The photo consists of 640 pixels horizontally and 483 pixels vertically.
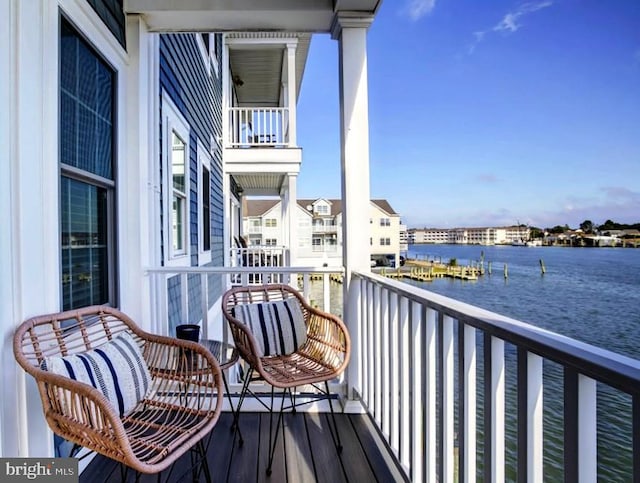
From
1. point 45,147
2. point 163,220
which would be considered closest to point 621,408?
point 45,147

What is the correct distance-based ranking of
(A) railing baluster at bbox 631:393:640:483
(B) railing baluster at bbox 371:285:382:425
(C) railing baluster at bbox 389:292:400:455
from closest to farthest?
(A) railing baluster at bbox 631:393:640:483
(C) railing baluster at bbox 389:292:400:455
(B) railing baluster at bbox 371:285:382:425

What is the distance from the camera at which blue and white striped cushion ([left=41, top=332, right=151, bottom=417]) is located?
1.51 m

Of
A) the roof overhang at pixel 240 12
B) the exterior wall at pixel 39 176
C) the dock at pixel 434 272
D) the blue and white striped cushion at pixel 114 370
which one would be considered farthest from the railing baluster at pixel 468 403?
the dock at pixel 434 272

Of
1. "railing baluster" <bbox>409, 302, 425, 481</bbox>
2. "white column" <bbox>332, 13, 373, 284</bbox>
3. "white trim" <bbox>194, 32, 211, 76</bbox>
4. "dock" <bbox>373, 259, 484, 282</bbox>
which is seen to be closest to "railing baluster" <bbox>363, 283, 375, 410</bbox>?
"white column" <bbox>332, 13, 373, 284</bbox>

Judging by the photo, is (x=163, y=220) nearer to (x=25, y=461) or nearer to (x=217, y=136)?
(x=25, y=461)

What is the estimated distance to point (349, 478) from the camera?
197 centimetres

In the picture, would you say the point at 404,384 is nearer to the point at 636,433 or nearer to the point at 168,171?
the point at 636,433

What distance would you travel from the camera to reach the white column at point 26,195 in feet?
4.74

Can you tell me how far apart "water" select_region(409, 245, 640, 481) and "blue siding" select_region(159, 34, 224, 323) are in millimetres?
2985

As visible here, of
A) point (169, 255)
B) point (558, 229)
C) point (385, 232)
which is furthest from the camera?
point (385, 232)

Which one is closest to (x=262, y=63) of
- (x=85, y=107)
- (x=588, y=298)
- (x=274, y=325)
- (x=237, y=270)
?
(x=237, y=270)

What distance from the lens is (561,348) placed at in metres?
0.82

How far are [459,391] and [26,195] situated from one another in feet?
5.60

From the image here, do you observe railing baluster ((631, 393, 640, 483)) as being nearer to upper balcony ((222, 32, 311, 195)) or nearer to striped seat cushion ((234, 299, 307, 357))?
striped seat cushion ((234, 299, 307, 357))
